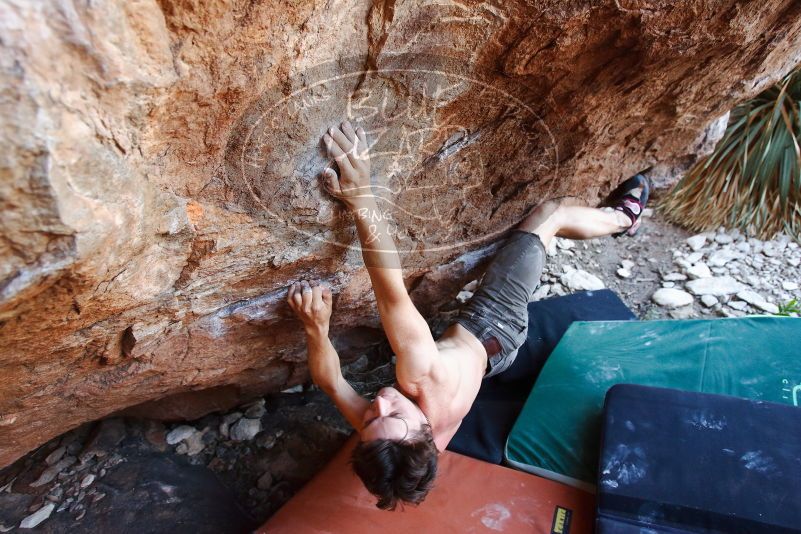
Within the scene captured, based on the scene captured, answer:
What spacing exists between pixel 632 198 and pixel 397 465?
6.13 ft

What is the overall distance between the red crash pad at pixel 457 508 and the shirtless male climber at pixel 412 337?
159 millimetres

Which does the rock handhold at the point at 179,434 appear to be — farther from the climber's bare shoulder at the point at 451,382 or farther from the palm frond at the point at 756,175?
the palm frond at the point at 756,175

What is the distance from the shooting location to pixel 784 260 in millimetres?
3715

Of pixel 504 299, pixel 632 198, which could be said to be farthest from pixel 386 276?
pixel 632 198

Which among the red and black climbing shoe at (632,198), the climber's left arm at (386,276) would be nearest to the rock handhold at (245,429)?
the climber's left arm at (386,276)

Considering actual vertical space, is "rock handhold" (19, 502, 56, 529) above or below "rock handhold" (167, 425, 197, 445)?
below

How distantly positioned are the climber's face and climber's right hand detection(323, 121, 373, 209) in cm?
69

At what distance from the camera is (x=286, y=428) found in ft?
9.30

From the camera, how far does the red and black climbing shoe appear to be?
280 centimetres

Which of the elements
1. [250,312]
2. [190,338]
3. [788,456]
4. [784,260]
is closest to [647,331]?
[788,456]

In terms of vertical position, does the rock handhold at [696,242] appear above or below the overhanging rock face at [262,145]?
above

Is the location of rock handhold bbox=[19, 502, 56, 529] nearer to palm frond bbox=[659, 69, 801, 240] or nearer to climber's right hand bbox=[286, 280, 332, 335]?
climber's right hand bbox=[286, 280, 332, 335]

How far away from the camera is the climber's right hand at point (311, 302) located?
2.04 meters

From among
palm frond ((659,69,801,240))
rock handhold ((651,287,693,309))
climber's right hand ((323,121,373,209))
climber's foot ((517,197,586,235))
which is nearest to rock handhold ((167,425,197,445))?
climber's right hand ((323,121,373,209))
